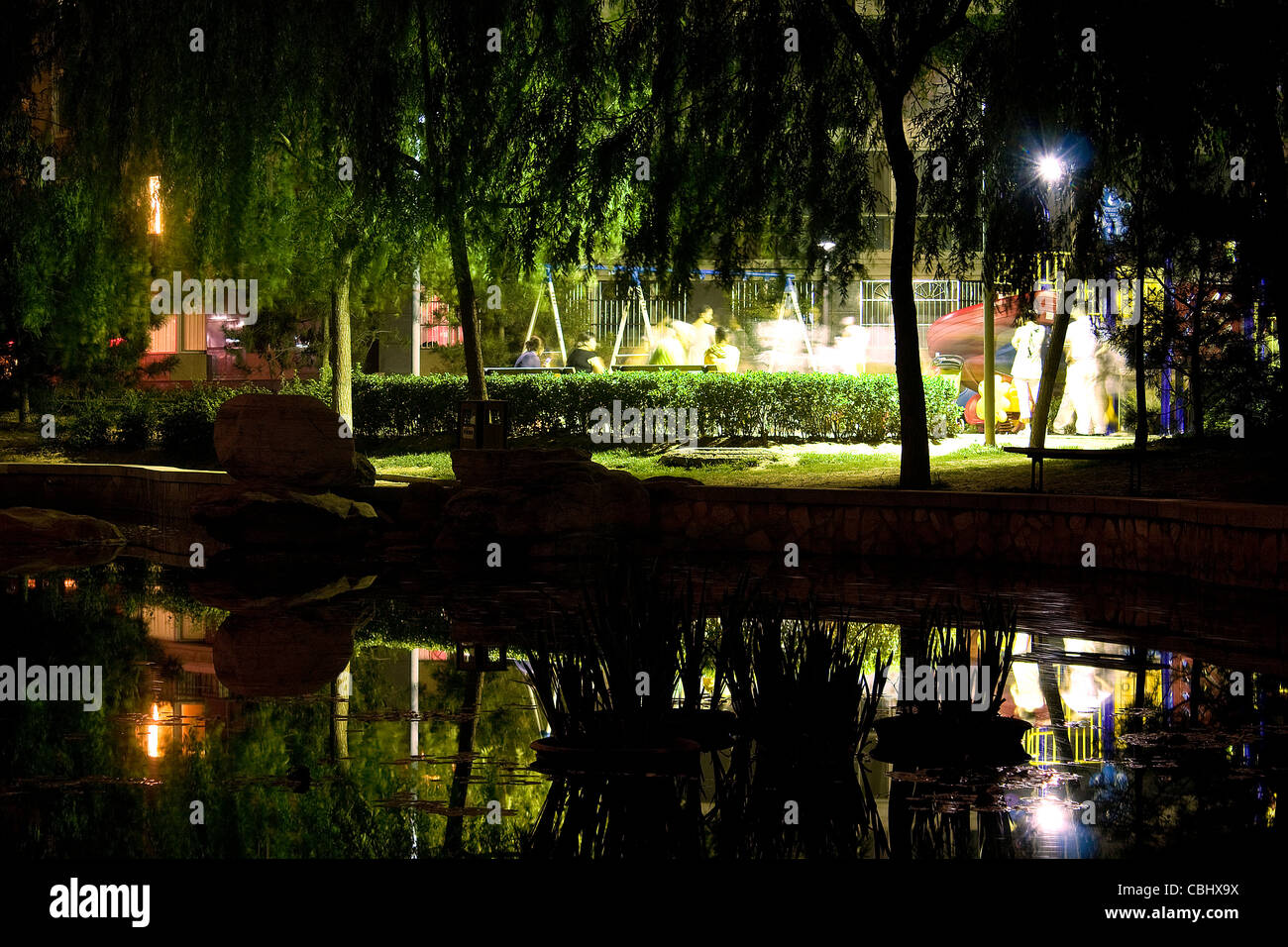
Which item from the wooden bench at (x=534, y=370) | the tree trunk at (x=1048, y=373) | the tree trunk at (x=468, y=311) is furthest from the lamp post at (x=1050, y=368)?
the wooden bench at (x=534, y=370)

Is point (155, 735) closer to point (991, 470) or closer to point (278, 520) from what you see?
point (278, 520)

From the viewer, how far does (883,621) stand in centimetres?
930

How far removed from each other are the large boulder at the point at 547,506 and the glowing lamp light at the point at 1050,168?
4.35 m

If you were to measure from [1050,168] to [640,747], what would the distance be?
895 centimetres

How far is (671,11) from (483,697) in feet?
27.9

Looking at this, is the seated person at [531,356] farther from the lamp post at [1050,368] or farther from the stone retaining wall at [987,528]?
the lamp post at [1050,368]

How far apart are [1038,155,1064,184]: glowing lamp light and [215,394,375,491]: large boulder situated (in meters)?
6.57

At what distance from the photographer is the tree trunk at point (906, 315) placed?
1385cm

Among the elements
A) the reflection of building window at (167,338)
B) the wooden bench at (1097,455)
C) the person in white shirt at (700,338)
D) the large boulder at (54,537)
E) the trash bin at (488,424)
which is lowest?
the large boulder at (54,537)

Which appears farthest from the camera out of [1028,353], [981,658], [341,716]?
[1028,353]

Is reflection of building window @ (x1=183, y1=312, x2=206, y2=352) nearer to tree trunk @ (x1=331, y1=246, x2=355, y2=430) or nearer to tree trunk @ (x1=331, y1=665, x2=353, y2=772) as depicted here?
tree trunk @ (x1=331, y1=246, x2=355, y2=430)

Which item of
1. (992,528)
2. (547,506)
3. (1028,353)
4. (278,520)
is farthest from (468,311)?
(1028,353)

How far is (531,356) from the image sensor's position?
2403 cm
